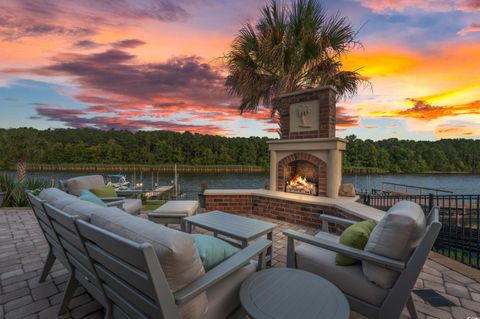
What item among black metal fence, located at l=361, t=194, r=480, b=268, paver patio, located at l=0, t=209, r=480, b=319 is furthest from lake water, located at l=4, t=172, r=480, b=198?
paver patio, located at l=0, t=209, r=480, b=319

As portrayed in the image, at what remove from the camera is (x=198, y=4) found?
5988mm

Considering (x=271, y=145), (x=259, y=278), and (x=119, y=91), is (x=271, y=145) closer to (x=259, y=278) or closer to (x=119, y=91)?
(x=259, y=278)

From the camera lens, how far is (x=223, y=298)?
1.42 metres

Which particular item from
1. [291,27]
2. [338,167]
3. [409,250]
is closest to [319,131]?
[338,167]

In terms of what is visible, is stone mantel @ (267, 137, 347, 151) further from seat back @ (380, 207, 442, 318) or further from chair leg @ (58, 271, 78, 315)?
chair leg @ (58, 271, 78, 315)

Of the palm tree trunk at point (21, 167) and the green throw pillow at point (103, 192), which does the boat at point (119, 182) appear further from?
the green throw pillow at point (103, 192)

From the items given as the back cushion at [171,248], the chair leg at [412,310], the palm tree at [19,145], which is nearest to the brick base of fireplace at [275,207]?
the chair leg at [412,310]

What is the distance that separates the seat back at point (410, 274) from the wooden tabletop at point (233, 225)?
1.31 metres

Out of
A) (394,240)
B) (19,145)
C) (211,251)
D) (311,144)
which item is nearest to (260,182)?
(19,145)

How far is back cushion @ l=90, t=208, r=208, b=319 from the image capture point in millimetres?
968

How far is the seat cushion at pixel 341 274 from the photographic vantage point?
1.62 metres

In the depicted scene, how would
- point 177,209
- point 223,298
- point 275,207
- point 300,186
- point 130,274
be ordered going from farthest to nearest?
point 300,186 < point 275,207 < point 177,209 < point 223,298 < point 130,274

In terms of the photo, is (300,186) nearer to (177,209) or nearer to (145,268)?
(177,209)

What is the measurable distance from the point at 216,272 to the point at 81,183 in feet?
13.3
